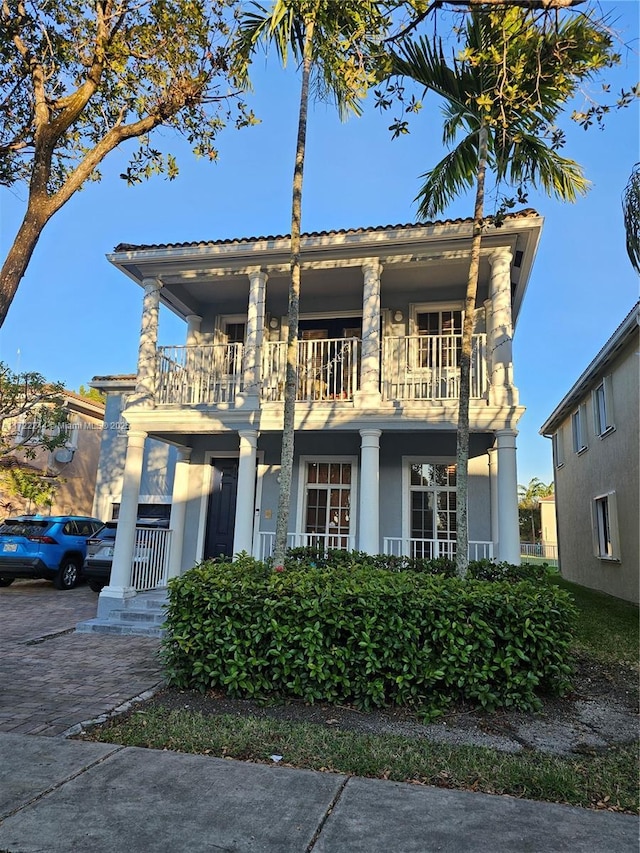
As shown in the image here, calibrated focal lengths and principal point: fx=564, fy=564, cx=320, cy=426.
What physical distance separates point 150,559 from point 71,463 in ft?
35.4

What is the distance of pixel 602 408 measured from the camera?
13.1 meters

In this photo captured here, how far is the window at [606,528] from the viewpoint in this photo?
12.2 meters

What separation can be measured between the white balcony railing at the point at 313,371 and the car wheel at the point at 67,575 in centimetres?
706

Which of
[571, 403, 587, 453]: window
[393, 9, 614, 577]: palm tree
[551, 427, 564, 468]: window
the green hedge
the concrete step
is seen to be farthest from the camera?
[551, 427, 564, 468]: window

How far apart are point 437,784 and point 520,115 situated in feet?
22.3

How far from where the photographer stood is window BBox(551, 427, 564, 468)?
18120 millimetres

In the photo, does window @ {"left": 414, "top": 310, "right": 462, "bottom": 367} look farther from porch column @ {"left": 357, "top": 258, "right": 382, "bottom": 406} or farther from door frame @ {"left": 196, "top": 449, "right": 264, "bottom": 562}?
door frame @ {"left": 196, "top": 449, "right": 264, "bottom": 562}

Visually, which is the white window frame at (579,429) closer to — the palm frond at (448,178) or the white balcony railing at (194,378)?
the palm frond at (448,178)

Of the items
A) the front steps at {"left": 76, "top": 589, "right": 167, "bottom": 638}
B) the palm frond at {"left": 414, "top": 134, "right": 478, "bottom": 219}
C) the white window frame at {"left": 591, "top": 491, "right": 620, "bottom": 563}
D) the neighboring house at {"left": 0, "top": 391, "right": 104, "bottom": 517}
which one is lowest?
the front steps at {"left": 76, "top": 589, "right": 167, "bottom": 638}

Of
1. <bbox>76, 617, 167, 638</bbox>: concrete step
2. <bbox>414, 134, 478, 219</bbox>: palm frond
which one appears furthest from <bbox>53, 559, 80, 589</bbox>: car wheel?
<bbox>414, 134, 478, 219</bbox>: palm frond

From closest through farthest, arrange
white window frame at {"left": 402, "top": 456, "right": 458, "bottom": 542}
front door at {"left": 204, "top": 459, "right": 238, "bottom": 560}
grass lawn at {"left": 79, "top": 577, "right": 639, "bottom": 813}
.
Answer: grass lawn at {"left": 79, "top": 577, "right": 639, "bottom": 813} → white window frame at {"left": 402, "top": 456, "right": 458, "bottom": 542} → front door at {"left": 204, "top": 459, "right": 238, "bottom": 560}

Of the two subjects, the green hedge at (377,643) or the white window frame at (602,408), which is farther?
the white window frame at (602,408)

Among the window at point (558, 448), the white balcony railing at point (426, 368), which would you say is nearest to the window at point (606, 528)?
the window at point (558, 448)

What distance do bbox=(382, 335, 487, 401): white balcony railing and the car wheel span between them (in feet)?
28.5
